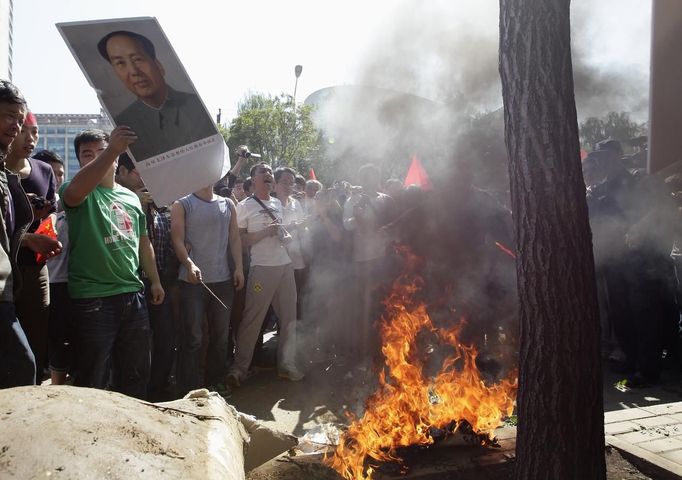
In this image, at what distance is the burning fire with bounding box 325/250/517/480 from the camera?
3.04 meters

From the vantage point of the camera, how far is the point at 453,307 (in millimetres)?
5418

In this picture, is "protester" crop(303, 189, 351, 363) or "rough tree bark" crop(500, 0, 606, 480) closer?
"rough tree bark" crop(500, 0, 606, 480)

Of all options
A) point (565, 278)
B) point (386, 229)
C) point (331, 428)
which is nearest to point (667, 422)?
point (565, 278)

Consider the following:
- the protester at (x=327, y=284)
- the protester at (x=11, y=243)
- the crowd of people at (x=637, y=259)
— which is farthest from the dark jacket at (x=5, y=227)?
the crowd of people at (x=637, y=259)

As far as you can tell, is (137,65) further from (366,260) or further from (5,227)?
(366,260)

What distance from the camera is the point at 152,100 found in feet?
10.2

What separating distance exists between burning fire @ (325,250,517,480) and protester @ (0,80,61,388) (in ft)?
5.67

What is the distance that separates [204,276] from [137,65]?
218 cm

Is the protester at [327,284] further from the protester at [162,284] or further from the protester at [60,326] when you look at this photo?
the protester at [60,326]

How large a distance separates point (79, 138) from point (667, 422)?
4548 millimetres

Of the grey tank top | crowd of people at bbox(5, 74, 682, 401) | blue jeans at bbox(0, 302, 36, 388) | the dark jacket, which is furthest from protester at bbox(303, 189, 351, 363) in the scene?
blue jeans at bbox(0, 302, 36, 388)

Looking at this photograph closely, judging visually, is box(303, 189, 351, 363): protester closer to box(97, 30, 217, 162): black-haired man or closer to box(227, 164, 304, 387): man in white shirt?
box(227, 164, 304, 387): man in white shirt

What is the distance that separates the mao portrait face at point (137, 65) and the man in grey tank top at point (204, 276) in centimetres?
162

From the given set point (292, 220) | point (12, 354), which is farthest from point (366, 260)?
point (12, 354)
